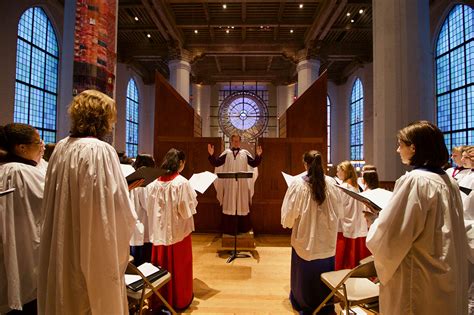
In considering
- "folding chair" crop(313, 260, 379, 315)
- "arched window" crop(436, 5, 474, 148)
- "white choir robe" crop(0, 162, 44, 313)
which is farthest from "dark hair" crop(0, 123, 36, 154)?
"arched window" crop(436, 5, 474, 148)

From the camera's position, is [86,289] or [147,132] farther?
[147,132]

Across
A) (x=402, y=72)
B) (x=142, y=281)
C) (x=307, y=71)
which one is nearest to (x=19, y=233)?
(x=142, y=281)

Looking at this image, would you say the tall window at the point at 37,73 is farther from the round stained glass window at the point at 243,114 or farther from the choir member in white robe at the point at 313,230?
the choir member in white robe at the point at 313,230

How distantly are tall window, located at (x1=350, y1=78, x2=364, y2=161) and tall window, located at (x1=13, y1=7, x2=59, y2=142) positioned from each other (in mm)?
14630

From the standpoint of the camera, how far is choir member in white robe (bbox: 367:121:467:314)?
1572 millimetres

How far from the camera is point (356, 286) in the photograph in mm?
2293

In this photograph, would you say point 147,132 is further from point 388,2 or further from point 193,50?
point 388,2

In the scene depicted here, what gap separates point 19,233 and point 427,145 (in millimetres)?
2991

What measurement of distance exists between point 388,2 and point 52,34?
35.6ft

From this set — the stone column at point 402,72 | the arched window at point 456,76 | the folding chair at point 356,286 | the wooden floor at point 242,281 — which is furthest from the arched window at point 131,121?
the folding chair at point 356,286

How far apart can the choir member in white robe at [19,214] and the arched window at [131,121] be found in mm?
13530

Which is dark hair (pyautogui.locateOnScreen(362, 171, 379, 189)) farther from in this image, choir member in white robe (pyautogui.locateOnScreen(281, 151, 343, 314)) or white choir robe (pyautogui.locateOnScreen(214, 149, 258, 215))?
white choir robe (pyautogui.locateOnScreen(214, 149, 258, 215))

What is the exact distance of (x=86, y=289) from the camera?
5.01 feet

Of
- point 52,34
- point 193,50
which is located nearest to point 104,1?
point 52,34
